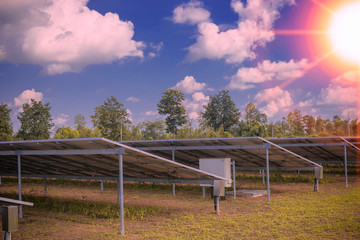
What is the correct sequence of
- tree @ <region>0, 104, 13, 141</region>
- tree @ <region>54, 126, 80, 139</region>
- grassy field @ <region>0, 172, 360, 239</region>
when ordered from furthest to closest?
tree @ <region>54, 126, 80, 139</region> → tree @ <region>0, 104, 13, 141</region> → grassy field @ <region>0, 172, 360, 239</region>

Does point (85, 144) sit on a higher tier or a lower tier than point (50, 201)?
higher

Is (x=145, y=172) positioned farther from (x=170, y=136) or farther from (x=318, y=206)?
(x=170, y=136)

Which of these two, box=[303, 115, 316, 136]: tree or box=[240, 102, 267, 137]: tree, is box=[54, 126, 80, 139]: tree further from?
box=[303, 115, 316, 136]: tree

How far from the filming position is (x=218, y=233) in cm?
977

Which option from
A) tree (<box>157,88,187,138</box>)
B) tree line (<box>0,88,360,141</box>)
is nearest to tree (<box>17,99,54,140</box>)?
tree line (<box>0,88,360,141</box>)

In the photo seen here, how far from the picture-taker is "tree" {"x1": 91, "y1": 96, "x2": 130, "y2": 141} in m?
55.2

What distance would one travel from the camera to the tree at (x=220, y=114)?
71500 millimetres

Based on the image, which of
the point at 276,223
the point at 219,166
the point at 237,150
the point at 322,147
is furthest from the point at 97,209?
the point at 322,147

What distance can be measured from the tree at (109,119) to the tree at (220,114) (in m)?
21.8

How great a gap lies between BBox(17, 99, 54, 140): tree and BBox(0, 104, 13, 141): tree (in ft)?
5.43

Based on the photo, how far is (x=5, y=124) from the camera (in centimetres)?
5256

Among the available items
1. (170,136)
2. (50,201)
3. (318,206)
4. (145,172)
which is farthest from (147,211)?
(170,136)

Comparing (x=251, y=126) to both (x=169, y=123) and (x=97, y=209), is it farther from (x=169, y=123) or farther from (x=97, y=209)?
(x=97, y=209)

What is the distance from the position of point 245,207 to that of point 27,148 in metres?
9.02
